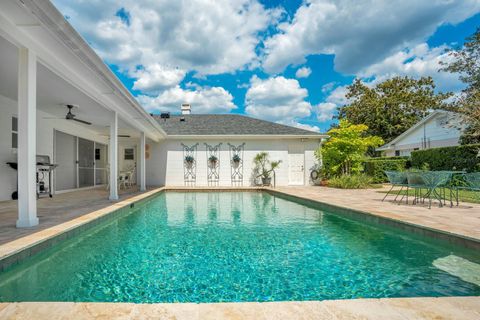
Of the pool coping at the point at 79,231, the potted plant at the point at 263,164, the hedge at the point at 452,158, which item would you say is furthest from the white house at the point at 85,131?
the hedge at the point at 452,158

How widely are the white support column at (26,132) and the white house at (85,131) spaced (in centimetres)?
1

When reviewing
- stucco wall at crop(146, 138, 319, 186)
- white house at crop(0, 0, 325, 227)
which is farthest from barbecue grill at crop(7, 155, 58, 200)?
stucco wall at crop(146, 138, 319, 186)

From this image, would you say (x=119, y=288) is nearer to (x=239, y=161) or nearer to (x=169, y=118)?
(x=239, y=161)

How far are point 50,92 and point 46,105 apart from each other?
5.46 ft

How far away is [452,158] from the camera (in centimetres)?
1095

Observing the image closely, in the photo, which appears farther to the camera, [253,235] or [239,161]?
[239,161]

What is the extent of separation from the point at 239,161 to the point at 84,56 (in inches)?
411

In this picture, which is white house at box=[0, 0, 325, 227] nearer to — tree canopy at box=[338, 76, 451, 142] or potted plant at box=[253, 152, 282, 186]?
potted plant at box=[253, 152, 282, 186]

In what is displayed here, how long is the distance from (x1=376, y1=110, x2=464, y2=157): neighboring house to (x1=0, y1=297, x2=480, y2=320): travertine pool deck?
15.7 m

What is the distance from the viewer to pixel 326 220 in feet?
18.2

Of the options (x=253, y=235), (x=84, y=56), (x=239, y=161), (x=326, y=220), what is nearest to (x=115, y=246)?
(x=253, y=235)

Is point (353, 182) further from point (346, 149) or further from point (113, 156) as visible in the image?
point (113, 156)

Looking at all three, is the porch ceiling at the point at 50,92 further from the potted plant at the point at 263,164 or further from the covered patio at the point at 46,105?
the potted plant at the point at 263,164

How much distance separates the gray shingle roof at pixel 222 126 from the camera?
45.7ft
